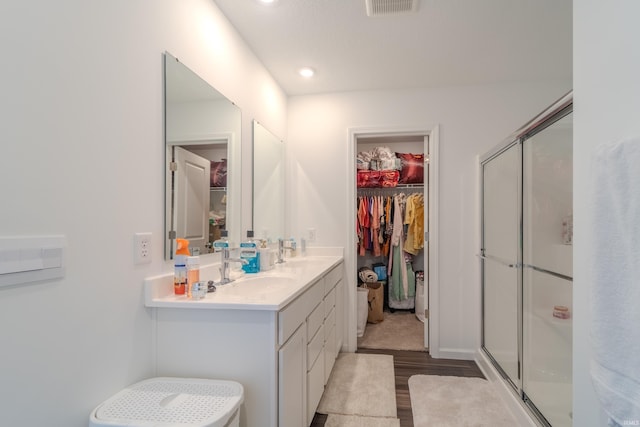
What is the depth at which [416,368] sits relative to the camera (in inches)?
103

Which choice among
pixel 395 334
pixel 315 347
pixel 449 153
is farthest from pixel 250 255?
pixel 395 334

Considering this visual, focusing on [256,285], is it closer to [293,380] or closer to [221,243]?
[221,243]

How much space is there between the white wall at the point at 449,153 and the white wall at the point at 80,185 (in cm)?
179

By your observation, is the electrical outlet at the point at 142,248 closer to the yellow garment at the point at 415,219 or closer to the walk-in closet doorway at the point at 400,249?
the walk-in closet doorway at the point at 400,249

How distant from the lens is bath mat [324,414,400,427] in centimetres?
186

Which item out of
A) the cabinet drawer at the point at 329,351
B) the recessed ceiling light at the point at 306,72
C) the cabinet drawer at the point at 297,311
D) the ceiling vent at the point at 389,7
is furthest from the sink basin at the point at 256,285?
the recessed ceiling light at the point at 306,72

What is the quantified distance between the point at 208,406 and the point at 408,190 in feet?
11.7

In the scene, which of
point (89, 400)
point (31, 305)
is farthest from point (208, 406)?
point (31, 305)

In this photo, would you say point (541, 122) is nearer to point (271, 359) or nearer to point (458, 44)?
point (458, 44)

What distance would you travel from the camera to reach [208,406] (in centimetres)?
104

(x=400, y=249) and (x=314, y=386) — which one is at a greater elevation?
(x=400, y=249)

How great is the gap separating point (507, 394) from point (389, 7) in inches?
99.1

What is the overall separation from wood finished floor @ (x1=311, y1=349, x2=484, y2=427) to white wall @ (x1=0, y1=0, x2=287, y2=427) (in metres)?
1.68

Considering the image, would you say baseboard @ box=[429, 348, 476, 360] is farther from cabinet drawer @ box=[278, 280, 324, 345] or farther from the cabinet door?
the cabinet door
